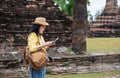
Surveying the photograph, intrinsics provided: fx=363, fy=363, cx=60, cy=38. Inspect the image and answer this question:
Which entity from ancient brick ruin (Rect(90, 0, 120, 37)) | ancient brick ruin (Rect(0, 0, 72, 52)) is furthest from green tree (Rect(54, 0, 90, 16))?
ancient brick ruin (Rect(0, 0, 72, 52))

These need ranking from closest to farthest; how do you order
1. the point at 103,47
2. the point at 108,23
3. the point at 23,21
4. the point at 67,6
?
1. the point at 23,21
2. the point at 103,47
3. the point at 108,23
4. the point at 67,6

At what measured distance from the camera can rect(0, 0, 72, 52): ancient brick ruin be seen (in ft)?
34.9

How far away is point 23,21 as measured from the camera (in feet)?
35.6

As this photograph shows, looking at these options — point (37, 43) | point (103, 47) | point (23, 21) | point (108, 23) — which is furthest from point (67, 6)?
point (37, 43)

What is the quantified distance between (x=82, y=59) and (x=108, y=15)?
1584cm

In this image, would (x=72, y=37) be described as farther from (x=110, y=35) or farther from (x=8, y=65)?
(x=110, y=35)

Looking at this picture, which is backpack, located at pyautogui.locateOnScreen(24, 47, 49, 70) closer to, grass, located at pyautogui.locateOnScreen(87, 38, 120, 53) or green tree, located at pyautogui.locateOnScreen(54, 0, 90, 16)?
grass, located at pyautogui.locateOnScreen(87, 38, 120, 53)

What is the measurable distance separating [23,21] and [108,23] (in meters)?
13.9

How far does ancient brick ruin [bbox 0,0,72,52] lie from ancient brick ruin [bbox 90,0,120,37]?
38.1 feet

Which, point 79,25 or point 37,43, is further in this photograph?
point 79,25

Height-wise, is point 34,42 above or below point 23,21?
above

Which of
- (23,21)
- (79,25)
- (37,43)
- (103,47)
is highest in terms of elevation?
(37,43)

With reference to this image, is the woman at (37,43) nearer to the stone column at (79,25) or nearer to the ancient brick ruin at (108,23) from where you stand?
the stone column at (79,25)

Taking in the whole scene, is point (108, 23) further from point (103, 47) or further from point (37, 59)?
point (37, 59)
